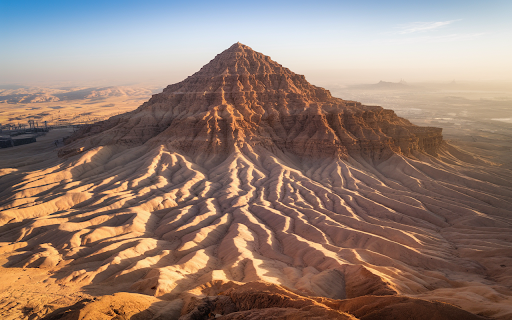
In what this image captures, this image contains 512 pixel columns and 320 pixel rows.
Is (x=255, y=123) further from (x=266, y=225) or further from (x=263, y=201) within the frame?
(x=266, y=225)

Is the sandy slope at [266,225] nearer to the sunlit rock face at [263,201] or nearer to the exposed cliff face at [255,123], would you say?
the sunlit rock face at [263,201]

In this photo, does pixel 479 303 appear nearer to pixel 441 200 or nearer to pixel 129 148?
pixel 441 200

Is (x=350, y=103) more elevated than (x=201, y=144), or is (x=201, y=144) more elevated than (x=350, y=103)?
(x=350, y=103)

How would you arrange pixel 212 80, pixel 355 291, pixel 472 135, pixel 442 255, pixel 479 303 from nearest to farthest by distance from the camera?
1. pixel 479 303
2. pixel 355 291
3. pixel 442 255
4. pixel 212 80
5. pixel 472 135

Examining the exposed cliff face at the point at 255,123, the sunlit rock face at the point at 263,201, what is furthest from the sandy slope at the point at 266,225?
the exposed cliff face at the point at 255,123

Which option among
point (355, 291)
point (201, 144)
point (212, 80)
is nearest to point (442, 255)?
point (355, 291)

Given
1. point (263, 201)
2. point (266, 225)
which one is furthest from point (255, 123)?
point (266, 225)

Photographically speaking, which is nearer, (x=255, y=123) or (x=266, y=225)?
(x=266, y=225)
